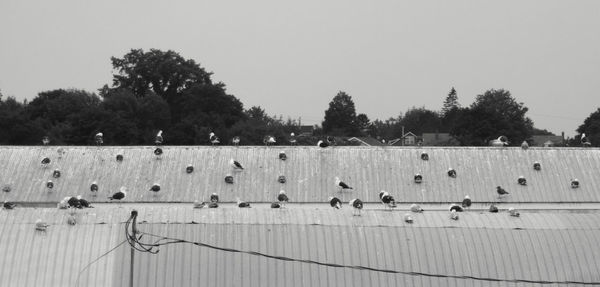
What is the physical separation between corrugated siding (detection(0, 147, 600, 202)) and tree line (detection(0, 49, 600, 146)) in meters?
37.7

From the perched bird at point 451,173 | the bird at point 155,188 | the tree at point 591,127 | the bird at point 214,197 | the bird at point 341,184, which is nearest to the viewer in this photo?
the bird at point 214,197

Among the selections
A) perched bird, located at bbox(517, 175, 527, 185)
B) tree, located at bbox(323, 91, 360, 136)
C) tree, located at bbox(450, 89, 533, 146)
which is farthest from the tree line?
perched bird, located at bbox(517, 175, 527, 185)

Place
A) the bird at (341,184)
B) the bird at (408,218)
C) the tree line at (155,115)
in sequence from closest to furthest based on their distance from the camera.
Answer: the bird at (408,218) → the bird at (341,184) → the tree line at (155,115)

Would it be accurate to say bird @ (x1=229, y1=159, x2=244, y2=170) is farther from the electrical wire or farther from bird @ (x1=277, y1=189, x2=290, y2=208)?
the electrical wire

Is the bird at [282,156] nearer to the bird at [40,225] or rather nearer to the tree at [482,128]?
the bird at [40,225]

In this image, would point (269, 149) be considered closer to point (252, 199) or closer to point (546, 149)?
point (252, 199)

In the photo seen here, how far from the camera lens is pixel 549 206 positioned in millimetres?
49281

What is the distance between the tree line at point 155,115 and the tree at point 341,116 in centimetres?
3342

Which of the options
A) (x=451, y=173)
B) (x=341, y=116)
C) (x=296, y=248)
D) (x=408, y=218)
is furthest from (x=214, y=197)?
(x=341, y=116)

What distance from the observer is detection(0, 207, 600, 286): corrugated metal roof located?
101 ft

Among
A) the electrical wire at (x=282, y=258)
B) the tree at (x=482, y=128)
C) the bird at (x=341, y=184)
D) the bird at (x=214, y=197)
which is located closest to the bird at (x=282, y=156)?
the bird at (x=341, y=184)

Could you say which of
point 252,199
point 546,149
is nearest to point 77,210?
point 252,199

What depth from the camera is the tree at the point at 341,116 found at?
504ft

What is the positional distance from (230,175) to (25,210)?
61.6 ft
